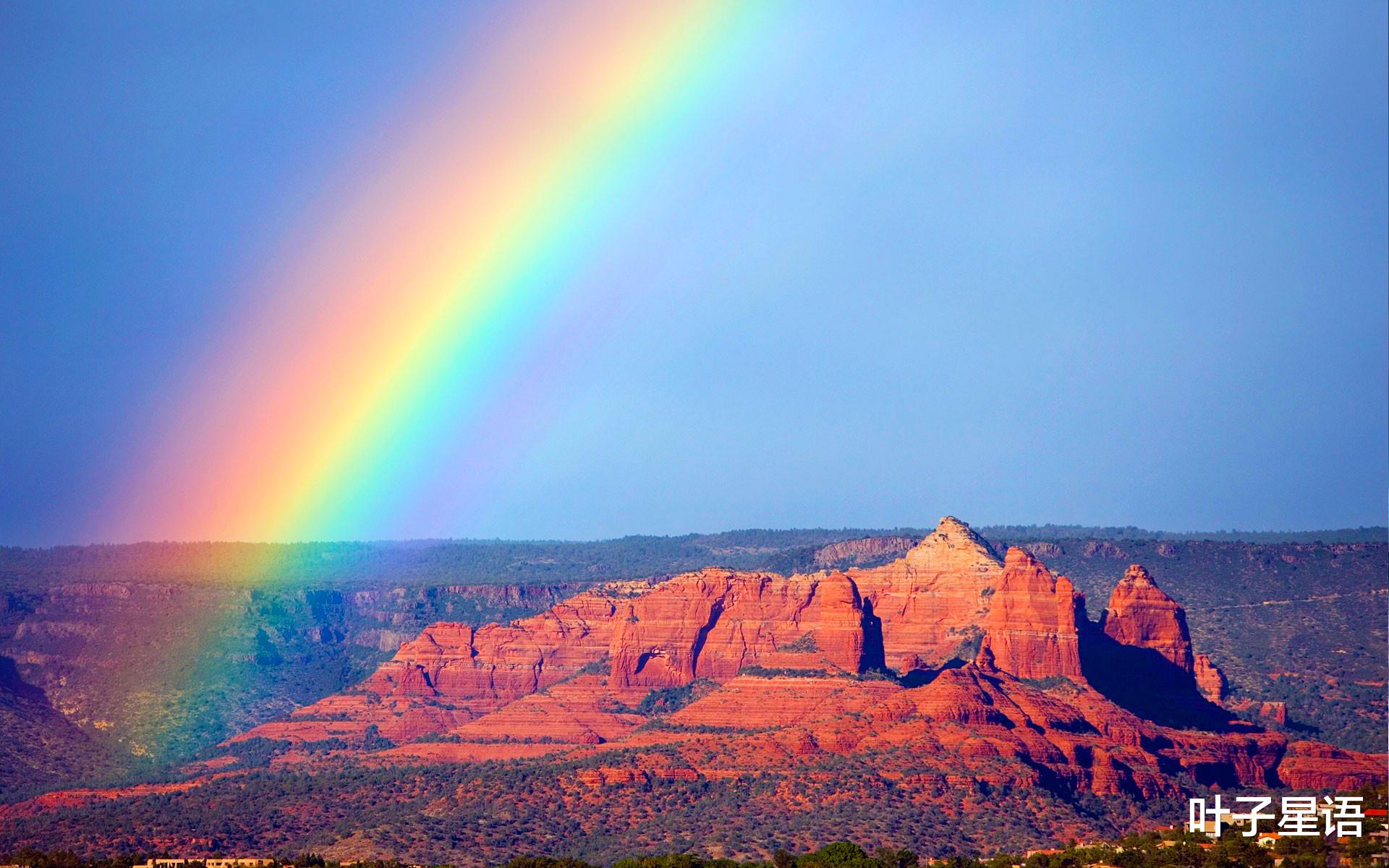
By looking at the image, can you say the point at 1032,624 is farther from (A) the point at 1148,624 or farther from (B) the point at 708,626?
(B) the point at 708,626

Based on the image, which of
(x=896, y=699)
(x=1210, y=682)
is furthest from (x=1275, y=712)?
(x=896, y=699)

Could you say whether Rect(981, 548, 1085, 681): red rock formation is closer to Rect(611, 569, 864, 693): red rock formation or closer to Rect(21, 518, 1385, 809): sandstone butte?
Rect(21, 518, 1385, 809): sandstone butte

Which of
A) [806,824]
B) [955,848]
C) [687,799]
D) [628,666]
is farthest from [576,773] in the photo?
[628,666]

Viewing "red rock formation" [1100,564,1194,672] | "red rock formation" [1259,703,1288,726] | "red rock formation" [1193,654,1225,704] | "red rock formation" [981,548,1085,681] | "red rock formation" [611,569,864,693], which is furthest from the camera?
"red rock formation" [1193,654,1225,704]

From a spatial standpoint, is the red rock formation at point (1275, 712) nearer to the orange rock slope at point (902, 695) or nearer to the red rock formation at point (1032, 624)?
the orange rock slope at point (902, 695)

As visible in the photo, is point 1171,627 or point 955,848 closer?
point 955,848

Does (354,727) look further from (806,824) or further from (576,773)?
(806,824)

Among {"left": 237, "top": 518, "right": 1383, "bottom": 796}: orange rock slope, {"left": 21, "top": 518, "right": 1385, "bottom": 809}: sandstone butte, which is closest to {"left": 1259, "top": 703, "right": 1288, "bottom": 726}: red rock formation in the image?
{"left": 237, "top": 518, "right": 1383, "bottom": 796}: orange rock slope
